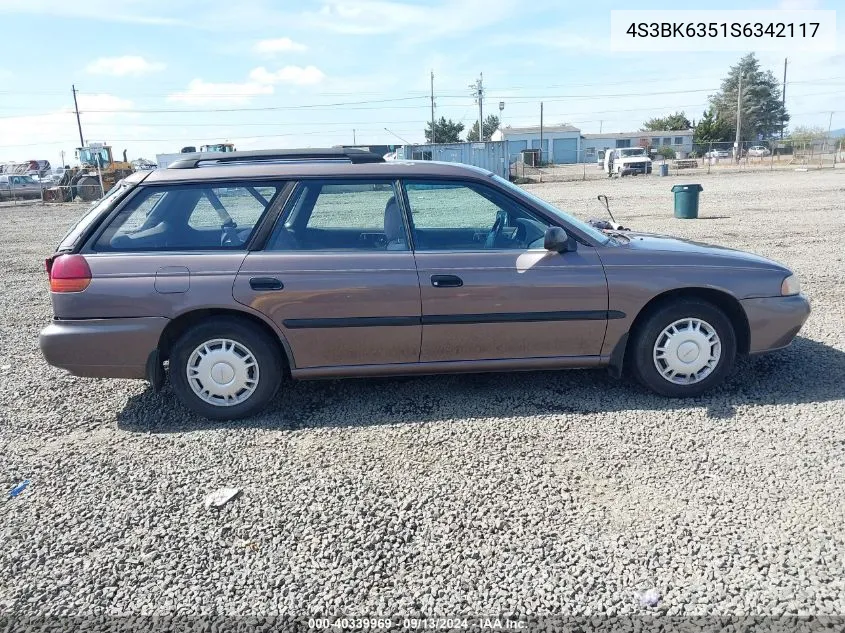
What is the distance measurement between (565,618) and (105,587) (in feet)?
6.01

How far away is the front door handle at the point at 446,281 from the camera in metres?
4.21

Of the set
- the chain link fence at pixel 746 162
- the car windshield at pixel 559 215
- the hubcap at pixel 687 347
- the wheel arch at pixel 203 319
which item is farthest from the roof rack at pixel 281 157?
the chain link fence at pixel 746 162

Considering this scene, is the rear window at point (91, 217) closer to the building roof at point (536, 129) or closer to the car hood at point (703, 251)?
the car hood at point (703, 251)

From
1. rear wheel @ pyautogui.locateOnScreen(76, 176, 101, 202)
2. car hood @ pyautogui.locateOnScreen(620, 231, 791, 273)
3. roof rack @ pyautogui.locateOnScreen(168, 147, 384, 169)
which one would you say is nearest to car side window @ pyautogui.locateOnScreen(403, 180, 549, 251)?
roof rack @ pyautogui.locateOnScreen(168, 147, 384, 169)

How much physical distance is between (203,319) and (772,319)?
12.2ft

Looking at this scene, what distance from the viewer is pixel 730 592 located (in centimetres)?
256

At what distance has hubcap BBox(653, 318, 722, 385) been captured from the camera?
4.40 meters

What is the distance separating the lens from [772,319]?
443 cm

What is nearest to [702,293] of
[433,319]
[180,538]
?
[433,319]

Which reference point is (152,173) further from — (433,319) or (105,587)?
(105,587)

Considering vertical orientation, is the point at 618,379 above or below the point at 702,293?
below

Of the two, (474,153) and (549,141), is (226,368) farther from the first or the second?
(549,141)

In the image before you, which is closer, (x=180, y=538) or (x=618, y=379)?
(x=180, y=538)

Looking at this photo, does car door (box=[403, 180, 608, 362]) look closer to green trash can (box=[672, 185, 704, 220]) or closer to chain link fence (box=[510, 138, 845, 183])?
green trash can (box=[672, 185, 704, 220])
